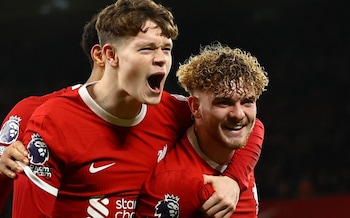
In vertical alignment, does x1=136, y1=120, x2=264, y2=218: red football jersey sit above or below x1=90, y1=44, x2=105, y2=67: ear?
below

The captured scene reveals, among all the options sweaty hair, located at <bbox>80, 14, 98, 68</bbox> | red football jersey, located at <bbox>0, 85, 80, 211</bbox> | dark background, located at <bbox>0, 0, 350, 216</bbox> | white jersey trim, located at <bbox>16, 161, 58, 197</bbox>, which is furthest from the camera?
dark background, located at <bbox>0, 0, 350, 216</bbox>

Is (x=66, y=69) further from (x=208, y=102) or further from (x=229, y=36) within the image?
(x=208, y=102)

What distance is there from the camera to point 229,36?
26.3 feet

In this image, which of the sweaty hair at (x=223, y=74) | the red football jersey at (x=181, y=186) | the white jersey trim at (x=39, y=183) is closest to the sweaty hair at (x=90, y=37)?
the sweaty hair at (x=223, y=74)

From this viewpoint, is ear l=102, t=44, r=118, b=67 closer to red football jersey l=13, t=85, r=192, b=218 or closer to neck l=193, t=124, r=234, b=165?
red football jersey l=13, t=85, r=192, b=218

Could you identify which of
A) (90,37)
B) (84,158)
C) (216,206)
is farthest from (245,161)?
(90,37)

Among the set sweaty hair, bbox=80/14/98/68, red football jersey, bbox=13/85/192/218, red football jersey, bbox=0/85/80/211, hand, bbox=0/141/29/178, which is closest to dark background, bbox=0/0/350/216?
sweaty hair, bbox=80/14/98/68

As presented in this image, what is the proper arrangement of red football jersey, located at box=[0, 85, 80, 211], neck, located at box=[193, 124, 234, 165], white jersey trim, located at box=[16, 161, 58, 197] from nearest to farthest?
1. white jersey trim, located at box=[16, 161, 58, 197]
2. neck, located at box=[193, 124, 234, 165]
3. red football jersey, located at box=[0, 85, 80, 211]

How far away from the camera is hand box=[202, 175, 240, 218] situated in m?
1.99

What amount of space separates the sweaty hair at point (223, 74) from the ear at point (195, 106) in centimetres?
3

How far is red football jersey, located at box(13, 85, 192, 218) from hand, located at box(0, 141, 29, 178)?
0.02 m

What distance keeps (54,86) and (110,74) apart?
581cm

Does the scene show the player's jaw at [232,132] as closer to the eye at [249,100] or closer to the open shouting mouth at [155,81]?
the eye at [249,100]

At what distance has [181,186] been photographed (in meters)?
1.99
